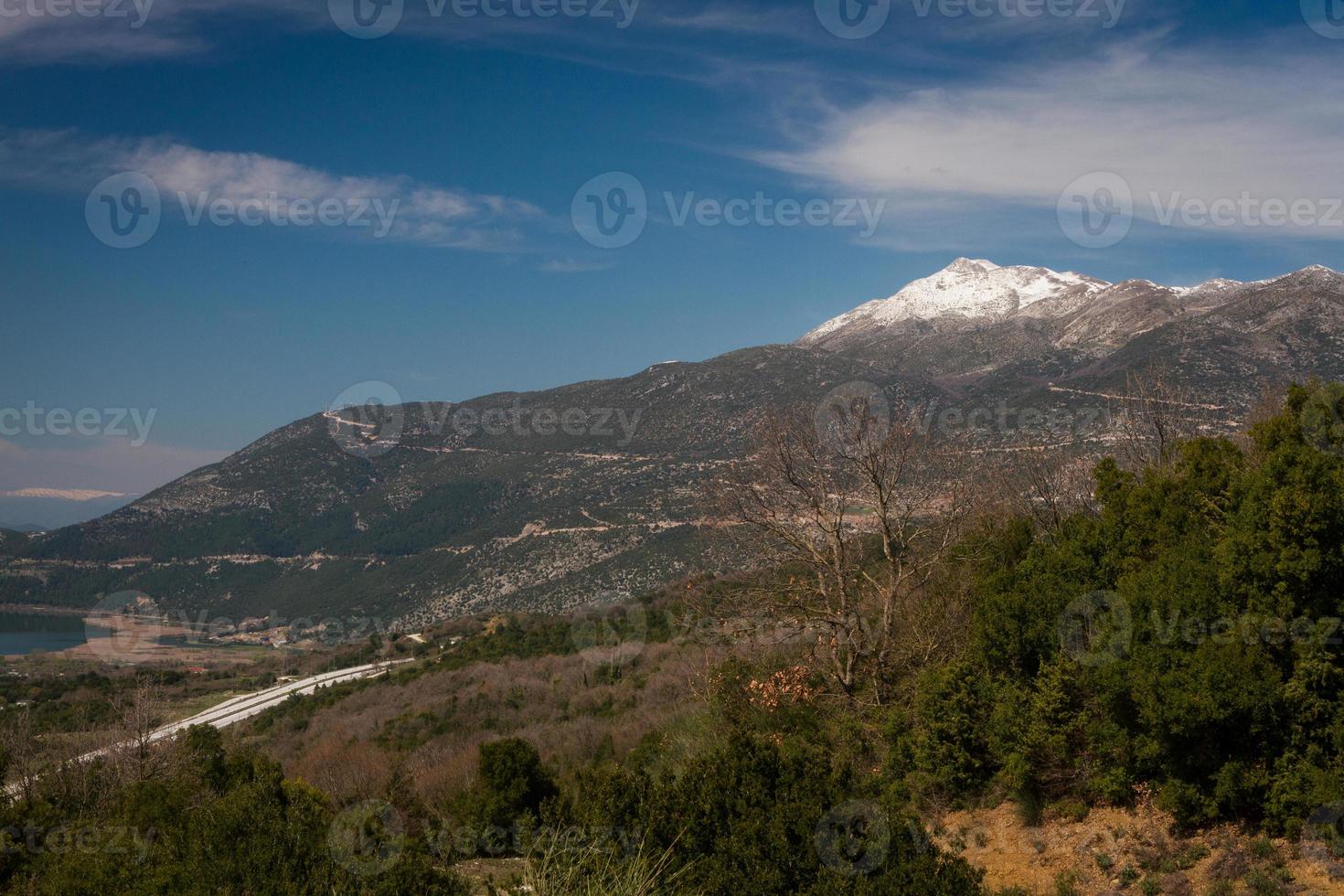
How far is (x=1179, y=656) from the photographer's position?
8680 millimetres

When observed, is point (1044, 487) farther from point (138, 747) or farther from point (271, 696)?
point (271, 696)

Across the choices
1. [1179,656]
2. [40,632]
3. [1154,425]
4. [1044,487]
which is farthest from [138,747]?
[40,632]

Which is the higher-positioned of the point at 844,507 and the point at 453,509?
the point at 453,509

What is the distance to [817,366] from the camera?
92625mm

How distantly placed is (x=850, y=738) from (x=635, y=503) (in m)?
55.5

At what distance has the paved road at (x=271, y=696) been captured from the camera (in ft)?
120

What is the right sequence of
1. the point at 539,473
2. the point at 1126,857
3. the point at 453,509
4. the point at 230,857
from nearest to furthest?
the point at 230,857, the point at 1126,857, the point at 539,473, the point at 453,509

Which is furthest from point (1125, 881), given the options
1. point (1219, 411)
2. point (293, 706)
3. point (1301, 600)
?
point (1219, 411)

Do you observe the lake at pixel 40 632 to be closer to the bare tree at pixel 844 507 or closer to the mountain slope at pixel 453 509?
the mountain slope at pixel 453 509

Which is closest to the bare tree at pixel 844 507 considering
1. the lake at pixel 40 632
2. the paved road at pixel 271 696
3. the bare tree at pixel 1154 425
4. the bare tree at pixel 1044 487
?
the bare tree at pixel 1044 487

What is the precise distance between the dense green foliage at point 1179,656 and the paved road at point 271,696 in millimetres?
29470

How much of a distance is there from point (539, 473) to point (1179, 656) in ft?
253

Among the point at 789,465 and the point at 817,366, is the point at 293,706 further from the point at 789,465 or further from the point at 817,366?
the point at 817,366

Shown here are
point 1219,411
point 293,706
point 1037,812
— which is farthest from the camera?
point 1219,411
